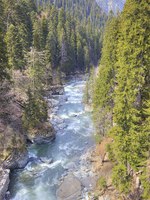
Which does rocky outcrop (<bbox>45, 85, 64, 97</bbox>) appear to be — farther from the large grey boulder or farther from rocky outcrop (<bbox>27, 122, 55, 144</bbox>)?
the large grey boulder

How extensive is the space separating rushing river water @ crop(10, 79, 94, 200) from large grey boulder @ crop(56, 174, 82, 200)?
0.56 metres

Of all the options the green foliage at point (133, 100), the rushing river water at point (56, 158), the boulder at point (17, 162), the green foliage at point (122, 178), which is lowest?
the rushing river water at point (56, 158)

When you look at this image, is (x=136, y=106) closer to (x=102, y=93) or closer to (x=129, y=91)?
(x=129, y=91)

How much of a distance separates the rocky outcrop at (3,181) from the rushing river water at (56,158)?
2.63ft

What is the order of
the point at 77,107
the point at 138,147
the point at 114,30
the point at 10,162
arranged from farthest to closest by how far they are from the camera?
the point at 77,107
the point at 114,30
the point at 10,162
the point at 138,147

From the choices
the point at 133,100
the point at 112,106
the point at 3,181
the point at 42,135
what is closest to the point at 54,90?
the point at 42,135

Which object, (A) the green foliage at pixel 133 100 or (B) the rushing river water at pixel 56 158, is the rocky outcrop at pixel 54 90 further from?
(A) the green foliage at pixel 133 100

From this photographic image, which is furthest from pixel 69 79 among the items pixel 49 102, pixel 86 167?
pixel 86 167

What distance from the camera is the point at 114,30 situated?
26734 millimetres

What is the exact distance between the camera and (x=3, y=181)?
2156cm

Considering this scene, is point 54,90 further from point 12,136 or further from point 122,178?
point 122,178

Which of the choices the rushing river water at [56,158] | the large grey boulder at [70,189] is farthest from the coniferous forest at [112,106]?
the large grey boulder at [70,189]

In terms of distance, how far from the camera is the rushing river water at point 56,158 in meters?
22.3

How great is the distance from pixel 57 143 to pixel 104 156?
820 centimetres
